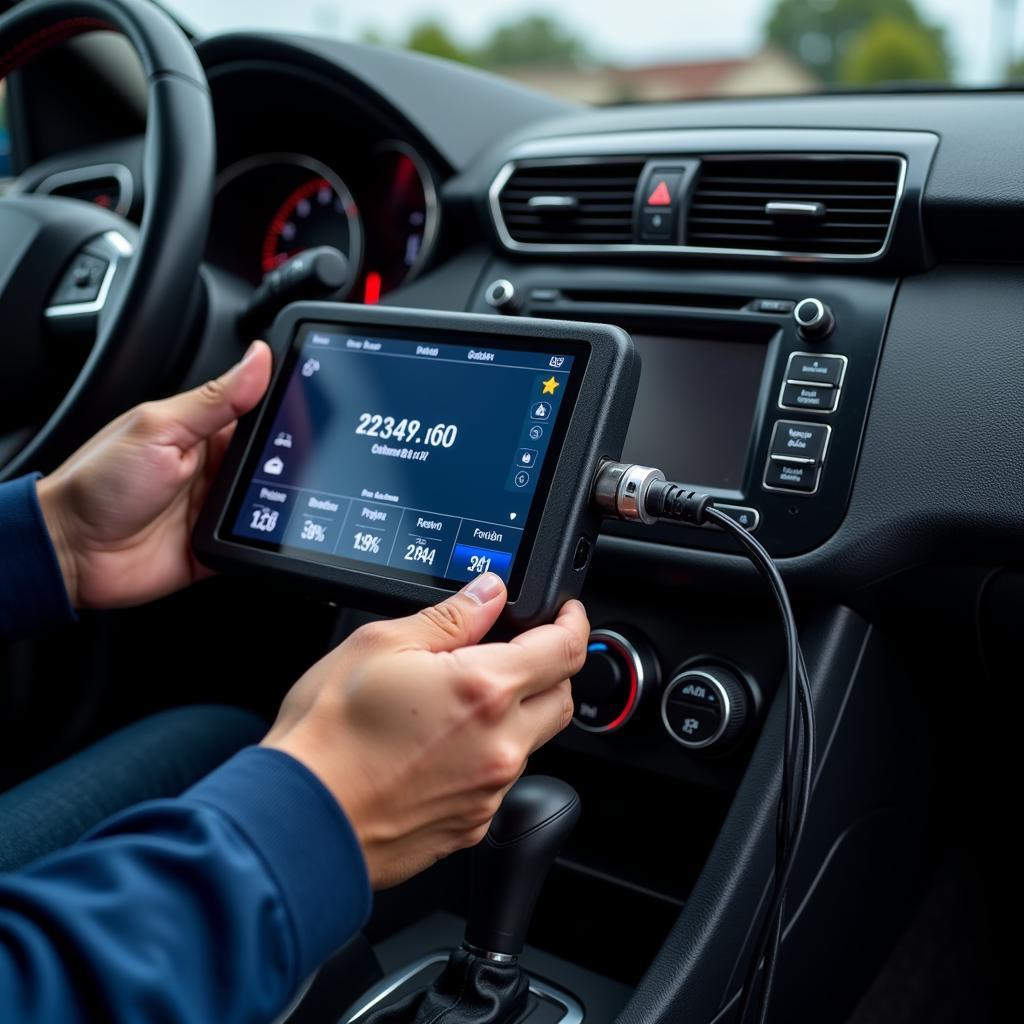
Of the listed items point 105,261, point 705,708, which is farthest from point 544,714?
point 105,261

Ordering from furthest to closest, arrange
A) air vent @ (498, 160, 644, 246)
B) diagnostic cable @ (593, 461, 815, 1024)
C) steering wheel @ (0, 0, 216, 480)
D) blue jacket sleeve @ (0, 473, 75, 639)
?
air vent @ (498, 160, 644, 246) → steering wheel @ (0, 0, 216, 480) → blue jacket sleeve @ (0, 473, 75, 639) → diagnostic cable @ (593, 461, 815, 1024)

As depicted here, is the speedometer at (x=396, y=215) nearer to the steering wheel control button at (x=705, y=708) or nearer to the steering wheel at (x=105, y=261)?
the steering wheel at (x=105, y=261)

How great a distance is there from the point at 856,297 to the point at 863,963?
31.0 inches

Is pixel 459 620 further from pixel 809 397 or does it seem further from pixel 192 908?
pixel 809 397

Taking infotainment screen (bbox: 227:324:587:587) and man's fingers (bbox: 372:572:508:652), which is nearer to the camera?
man's fingers (bbox: 372:572:508:652)

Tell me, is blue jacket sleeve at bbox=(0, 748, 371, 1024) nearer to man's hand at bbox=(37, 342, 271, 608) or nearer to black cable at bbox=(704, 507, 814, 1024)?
black cable at bbox=(704, 507, 814, 1024)

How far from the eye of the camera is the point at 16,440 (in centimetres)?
133

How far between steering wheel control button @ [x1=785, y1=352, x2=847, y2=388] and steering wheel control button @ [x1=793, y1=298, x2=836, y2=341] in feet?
0.07

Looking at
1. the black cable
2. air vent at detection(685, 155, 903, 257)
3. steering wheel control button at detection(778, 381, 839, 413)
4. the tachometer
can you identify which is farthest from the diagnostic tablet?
the tachometer

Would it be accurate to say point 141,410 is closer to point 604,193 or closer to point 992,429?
point 604,193

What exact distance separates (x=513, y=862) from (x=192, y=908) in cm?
38

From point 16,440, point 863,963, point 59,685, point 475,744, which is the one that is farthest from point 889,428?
point 59,685

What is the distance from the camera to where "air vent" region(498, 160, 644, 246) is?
1285 millimetres

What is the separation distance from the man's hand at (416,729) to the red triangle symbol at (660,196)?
2.10 ft
